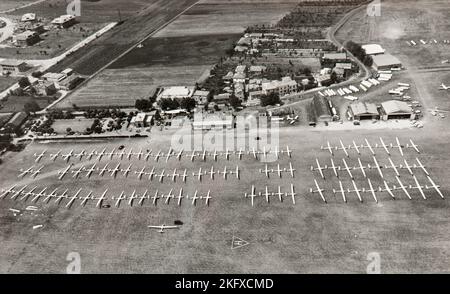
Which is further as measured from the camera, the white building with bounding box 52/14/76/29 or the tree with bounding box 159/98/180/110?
the white building with bounding box 52/14/76/29

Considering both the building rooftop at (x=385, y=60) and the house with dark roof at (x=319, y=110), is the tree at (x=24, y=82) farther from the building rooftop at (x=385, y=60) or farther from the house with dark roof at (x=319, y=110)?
the building rooftop at (x=385, y=60)

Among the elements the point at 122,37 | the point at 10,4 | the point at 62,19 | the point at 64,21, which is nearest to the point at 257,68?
the point at 122,37

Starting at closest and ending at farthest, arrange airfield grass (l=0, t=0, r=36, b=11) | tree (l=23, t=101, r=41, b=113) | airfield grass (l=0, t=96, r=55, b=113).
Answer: tree (l=23, t=101, r=41, b=113) → airfield grass (l=0, t=96, r=55, b=113) → airfield grass (l=0, t=0, r=36, b=11)

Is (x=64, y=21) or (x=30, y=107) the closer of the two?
(x=30, y=107)

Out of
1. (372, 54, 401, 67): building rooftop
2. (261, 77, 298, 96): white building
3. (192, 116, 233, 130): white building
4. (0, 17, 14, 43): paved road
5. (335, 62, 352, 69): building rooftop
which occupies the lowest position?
(192, 116, 233, 130): white building

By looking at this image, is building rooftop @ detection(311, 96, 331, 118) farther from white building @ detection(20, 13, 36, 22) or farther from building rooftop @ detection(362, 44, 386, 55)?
white building @ detection(20, 13, 36, 22)

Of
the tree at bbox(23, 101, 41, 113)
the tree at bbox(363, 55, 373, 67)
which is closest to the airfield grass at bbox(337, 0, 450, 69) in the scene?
the tree at bbox(363, 55, 373, 67)

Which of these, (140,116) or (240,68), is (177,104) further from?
(240,68)

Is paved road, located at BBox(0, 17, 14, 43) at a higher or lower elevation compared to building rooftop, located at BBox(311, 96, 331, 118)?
higher

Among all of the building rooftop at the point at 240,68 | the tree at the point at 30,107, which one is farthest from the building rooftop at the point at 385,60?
the tree at the point at 30,107
